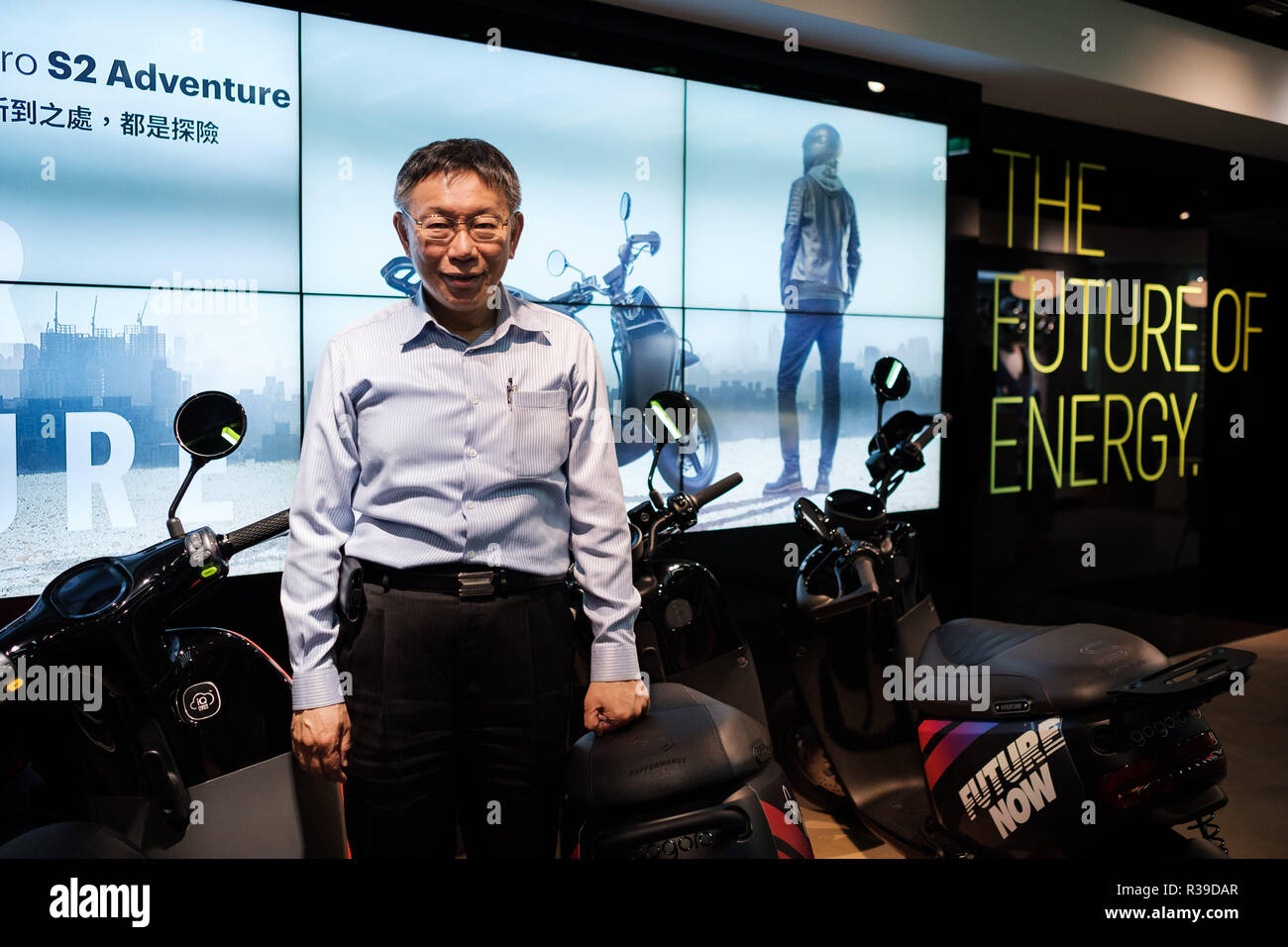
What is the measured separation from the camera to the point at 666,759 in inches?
58.9

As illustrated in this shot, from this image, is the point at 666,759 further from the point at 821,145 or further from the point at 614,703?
the point at 821,145

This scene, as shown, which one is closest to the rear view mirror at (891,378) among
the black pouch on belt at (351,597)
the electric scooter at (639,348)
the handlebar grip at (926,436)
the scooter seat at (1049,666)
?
the handlebar grip at (926,436)

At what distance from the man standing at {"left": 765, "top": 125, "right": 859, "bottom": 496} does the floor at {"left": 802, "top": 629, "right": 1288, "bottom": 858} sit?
56.8 inches

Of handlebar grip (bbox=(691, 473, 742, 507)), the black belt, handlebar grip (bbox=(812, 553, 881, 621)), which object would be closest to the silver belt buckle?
the black belt

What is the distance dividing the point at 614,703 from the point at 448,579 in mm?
341

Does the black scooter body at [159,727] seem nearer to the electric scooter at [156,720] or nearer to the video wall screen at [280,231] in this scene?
the electric scooter at [156,720]

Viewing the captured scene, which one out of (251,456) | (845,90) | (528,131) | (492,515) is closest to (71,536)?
(251,456)

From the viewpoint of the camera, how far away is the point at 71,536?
2.57m

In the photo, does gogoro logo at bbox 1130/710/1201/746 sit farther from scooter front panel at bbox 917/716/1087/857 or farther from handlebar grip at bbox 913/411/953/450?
handlebar grip at bbox 913/411/953/450

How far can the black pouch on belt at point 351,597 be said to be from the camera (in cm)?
159

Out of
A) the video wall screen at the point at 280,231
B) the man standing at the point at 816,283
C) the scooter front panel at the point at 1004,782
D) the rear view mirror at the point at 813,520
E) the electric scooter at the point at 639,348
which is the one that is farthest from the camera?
the man standing at the point at 816,283

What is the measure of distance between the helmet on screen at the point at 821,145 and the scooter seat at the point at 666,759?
9.63ft

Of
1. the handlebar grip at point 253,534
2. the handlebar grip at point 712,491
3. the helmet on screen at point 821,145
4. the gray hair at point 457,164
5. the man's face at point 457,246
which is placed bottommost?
the handlebar grip at point 253,534
